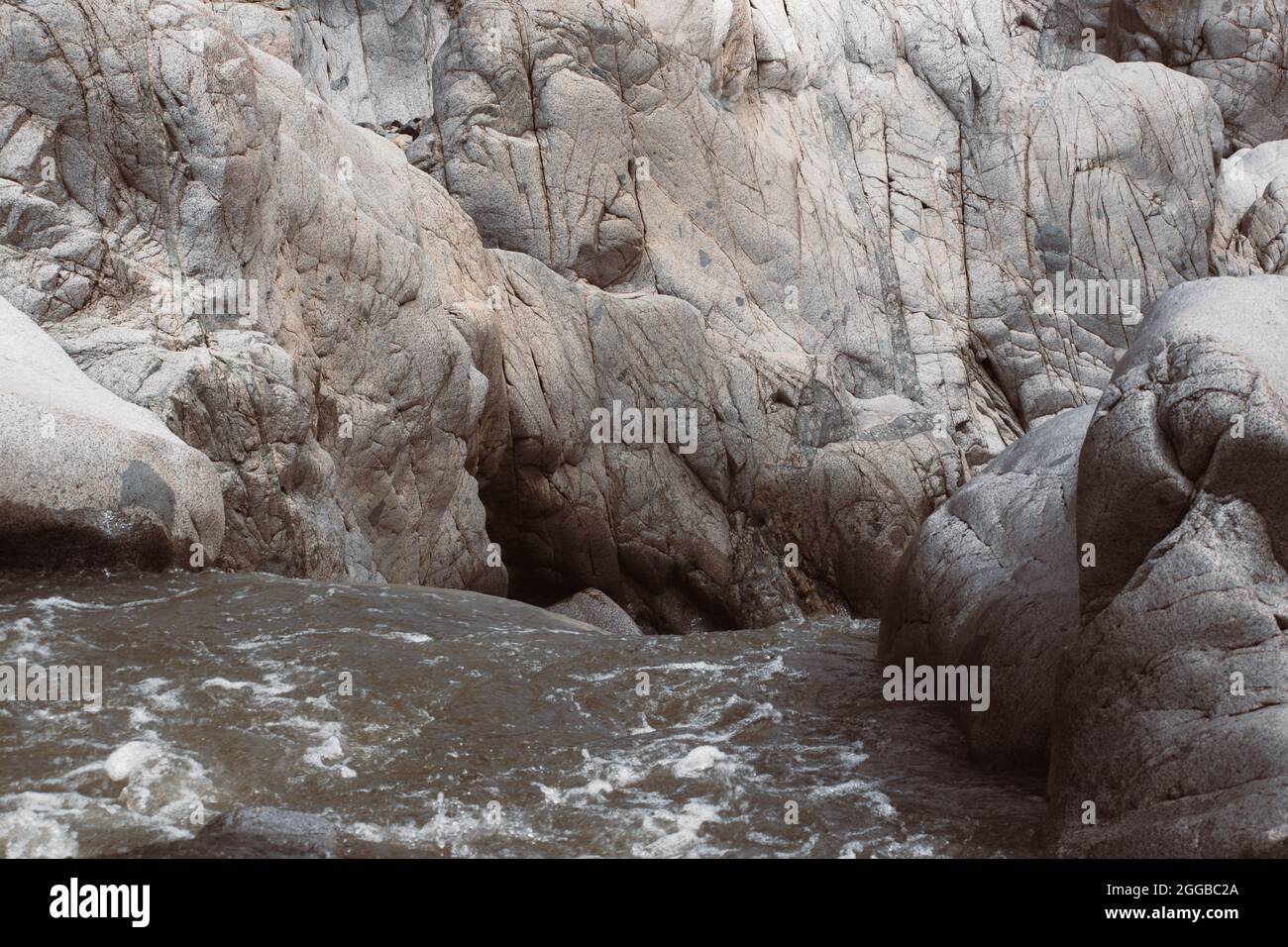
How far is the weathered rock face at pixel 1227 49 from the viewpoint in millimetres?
26016

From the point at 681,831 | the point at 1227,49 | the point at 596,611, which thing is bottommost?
the point at 681,831

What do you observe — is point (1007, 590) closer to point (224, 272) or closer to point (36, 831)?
point (36, 831)

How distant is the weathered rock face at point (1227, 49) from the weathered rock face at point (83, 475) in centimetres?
2169

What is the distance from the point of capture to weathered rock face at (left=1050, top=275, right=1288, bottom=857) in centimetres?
602

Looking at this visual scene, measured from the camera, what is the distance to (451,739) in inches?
303

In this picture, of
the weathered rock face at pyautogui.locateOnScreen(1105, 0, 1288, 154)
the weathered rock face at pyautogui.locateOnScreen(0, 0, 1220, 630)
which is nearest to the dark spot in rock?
the weathered rock face at pyautogui.locateOnScreen(0, 0, 1220, 630)

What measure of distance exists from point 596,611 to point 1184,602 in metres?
11.5

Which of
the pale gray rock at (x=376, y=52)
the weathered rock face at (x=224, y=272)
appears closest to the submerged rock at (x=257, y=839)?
the weathered rock face at (x=224, y=272)

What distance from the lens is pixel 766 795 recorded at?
7.20 m

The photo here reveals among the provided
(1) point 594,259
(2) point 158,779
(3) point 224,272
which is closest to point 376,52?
(1) point 594,259

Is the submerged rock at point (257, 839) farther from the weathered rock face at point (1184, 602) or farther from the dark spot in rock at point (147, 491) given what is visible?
the dark spot in rock at point (147, 491)

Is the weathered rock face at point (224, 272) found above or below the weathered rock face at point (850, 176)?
below
